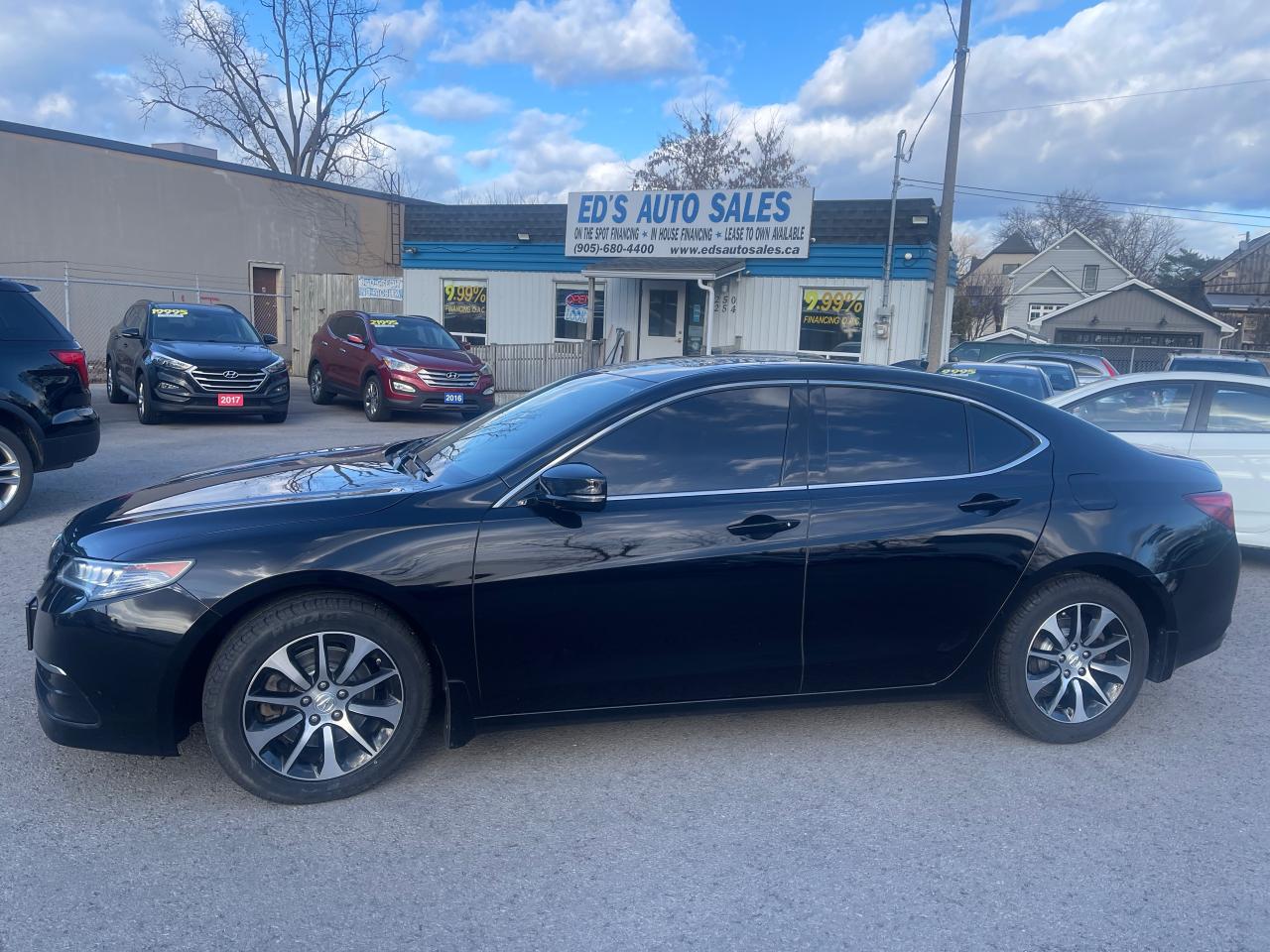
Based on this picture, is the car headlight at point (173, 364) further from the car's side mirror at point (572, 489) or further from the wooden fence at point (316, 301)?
the car's side mirror at point (572, 489)

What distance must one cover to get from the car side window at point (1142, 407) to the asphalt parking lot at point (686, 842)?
3.47m

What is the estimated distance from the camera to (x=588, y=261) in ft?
72.6

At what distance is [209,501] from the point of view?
392 cm

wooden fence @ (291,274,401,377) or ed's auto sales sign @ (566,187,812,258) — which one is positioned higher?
ed's auto sales sign @ (566,187,812,258)

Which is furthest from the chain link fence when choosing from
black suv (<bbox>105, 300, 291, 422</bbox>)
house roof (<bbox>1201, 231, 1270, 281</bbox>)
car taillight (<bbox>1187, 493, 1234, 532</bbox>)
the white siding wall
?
house roof (<bbox>1201, 231, 1270, 281</bbox>)

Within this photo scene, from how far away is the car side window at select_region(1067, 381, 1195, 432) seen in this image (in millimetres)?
7703

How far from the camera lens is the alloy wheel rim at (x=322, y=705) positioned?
3621mm

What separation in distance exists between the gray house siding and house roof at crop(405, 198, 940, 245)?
29923 millimetres

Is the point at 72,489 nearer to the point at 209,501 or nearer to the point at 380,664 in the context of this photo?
the point at 209,501

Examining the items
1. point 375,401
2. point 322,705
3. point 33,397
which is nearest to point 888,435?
point 322,705

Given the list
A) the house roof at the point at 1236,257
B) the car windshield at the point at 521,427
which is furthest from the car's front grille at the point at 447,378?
the house roof at the point at 1236,257

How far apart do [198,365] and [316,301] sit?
Result: 395 inches

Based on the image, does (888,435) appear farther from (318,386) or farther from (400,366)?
(318,386)

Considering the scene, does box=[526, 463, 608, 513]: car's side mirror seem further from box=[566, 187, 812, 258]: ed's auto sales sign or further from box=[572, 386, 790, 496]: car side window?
box=[566, 187, 812, 258]: ed's auto sales sign
